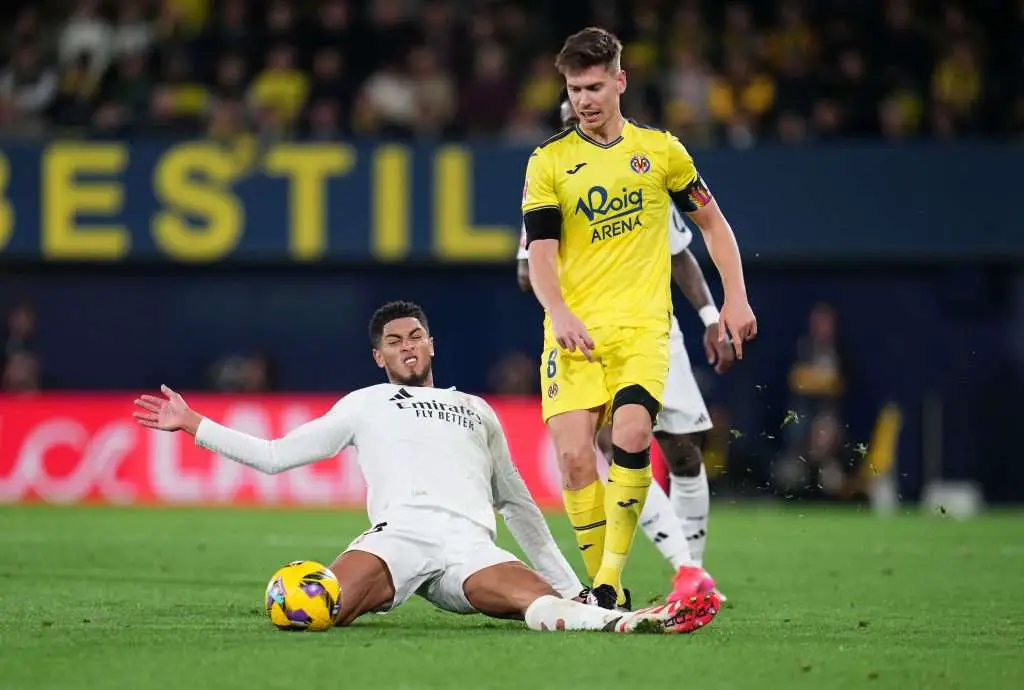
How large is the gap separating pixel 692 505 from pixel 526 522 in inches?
72.2

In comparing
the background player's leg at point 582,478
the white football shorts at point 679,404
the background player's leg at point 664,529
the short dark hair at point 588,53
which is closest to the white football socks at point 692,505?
the white football shorts at point 679,404

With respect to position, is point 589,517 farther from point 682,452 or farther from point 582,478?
point 682,452

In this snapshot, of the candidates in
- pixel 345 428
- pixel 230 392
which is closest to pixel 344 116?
pixel 230 392

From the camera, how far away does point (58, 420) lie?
1692cm

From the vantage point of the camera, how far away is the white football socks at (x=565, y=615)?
6.53 m

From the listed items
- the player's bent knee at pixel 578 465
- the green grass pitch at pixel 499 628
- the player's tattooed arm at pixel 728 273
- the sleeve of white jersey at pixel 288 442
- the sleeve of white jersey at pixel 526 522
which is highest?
the player's tattooed arm at pixel 728 273

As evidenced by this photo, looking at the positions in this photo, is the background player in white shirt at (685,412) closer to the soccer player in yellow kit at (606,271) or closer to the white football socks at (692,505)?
the white football socks at (692,505)

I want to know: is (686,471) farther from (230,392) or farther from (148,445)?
(230,392)

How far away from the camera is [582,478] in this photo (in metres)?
7.31

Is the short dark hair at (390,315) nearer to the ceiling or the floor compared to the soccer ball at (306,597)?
nearer to the ceiling

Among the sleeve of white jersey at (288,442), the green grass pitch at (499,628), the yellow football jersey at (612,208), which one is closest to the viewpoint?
the green grass pitch at (499,628)

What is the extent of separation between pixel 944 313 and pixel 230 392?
7.41m

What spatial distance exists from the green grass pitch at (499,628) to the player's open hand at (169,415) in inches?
30.8

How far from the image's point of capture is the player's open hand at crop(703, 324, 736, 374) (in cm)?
846
